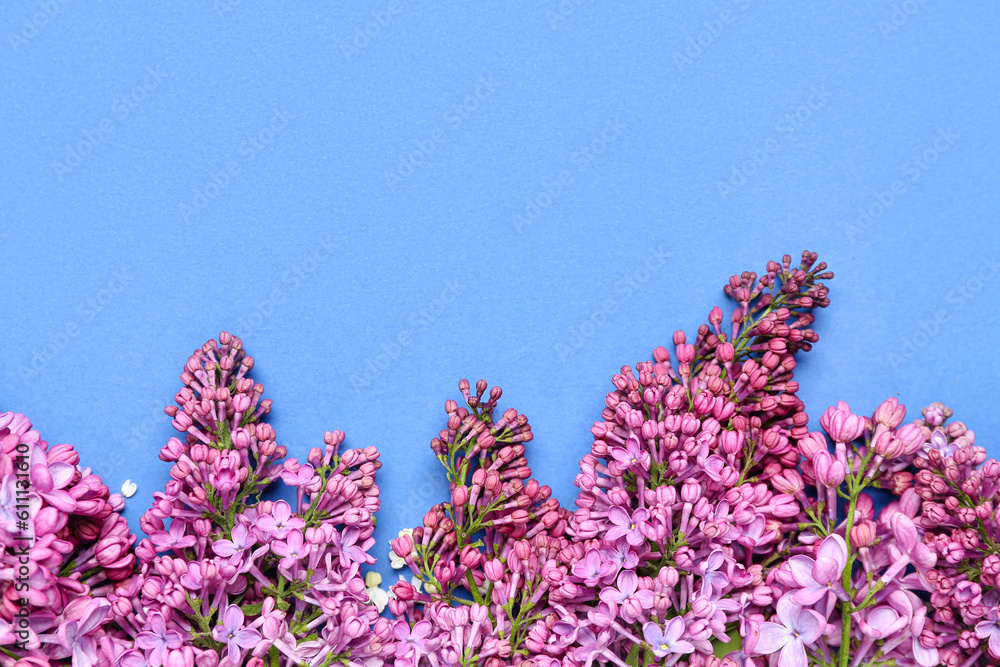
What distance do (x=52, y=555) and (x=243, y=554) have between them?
37 cm

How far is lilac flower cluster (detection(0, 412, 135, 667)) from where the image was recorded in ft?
4.56

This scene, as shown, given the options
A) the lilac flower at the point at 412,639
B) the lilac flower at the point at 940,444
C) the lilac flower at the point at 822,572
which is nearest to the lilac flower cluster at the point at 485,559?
the lilac flower at the point at 412,639

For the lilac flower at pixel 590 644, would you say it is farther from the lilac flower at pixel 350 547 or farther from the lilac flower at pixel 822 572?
the lilac flower at pixel 350 547

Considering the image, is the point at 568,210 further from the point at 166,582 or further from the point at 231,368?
the point at 166,582

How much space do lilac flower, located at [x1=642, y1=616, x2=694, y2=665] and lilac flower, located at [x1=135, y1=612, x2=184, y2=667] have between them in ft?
3.30

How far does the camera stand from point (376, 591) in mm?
1811

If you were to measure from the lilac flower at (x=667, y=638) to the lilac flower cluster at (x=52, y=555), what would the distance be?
1.15 meters

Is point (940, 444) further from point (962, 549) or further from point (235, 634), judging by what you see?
point (235, 634)

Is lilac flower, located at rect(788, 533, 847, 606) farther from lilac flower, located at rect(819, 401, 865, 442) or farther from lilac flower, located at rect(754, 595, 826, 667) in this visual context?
lilac flower, located at rect(819, 401, 865, 442)

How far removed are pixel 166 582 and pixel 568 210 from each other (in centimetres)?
136

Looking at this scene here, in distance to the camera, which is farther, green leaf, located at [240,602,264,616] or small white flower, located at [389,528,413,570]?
small white flower, located at [389,528,413,570]

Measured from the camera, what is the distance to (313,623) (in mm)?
1573

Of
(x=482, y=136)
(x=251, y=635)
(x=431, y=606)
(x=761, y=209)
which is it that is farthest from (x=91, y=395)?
(x=761, y=209)

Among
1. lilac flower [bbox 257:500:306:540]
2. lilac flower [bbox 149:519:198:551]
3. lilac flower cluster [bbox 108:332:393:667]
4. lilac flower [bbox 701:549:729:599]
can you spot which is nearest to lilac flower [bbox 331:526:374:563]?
lilac flower cluster [bbox 108:332:393:667]
